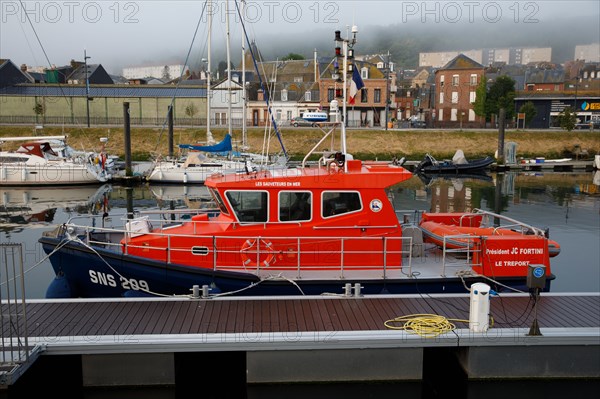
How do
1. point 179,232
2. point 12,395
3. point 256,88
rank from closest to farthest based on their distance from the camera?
point 12,395
point 179,232
point 256,88

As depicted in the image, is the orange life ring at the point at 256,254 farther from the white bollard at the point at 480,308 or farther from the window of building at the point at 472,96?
the window of building at the point at 472,96

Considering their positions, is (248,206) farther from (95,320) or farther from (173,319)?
(95,320)

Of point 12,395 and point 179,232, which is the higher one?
point 179,232

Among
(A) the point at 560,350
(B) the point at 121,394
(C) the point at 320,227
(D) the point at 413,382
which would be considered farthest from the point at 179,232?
(A) the point at 560,350

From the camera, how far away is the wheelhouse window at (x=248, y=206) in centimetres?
1082

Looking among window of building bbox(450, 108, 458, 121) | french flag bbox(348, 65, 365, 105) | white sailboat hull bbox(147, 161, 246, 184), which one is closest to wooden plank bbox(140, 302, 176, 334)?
french flag bbox(348, 65, 365, 105)

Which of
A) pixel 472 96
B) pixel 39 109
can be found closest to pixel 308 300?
pixel 39 109

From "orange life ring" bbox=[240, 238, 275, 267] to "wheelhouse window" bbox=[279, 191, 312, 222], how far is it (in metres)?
0.61

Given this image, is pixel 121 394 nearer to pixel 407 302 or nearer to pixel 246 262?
pixel 246 262

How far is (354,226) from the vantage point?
35.5 feet

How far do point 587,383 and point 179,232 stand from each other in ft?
26.2

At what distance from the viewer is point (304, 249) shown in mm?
10930

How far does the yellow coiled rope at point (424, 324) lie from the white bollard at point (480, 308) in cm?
35

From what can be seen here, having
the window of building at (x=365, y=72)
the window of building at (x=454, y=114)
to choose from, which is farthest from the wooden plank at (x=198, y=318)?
the window of building at (x=454, y=114)
